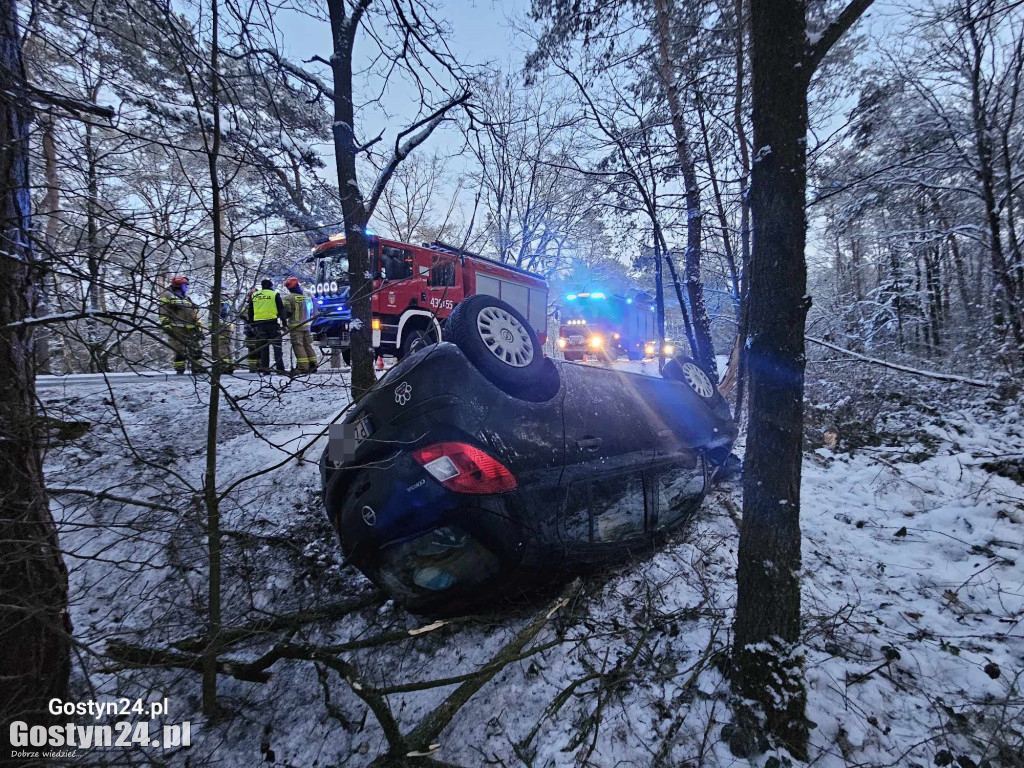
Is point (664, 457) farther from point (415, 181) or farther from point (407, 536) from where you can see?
point (415, 181)

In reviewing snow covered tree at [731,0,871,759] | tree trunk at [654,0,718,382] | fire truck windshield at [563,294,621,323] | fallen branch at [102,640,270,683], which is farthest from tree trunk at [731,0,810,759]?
fire truck windshield at [563,294,621,323]

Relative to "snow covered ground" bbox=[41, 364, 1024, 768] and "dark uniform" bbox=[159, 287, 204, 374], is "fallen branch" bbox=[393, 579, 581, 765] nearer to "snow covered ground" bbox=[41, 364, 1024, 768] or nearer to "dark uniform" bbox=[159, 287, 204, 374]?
"snow covered ground" bbox=[41, 364, 1024, 768]

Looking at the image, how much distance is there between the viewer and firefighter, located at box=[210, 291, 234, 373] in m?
2.04

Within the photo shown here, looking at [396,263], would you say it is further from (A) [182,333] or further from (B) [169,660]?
(B) [169,660]

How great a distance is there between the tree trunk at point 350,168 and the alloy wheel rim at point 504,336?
243 cm

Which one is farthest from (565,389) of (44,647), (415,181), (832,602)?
A: (415,181)

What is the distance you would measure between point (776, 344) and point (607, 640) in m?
1.87

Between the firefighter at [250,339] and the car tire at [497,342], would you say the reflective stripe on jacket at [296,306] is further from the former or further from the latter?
the car tire at [497,342]

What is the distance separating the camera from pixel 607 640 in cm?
235

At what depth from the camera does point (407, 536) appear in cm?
216

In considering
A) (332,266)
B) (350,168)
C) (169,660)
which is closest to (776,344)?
(169,660)

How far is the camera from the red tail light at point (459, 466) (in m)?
2.06

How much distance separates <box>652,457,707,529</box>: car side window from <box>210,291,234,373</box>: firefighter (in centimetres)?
274

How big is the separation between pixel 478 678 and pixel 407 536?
747mm
